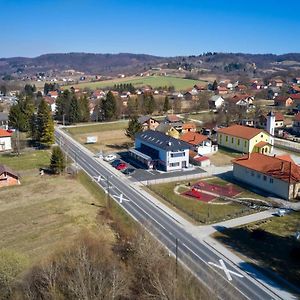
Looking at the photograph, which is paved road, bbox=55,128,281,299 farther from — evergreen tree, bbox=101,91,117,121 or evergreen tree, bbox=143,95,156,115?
evergreen tree, bbox=143,95,156,115

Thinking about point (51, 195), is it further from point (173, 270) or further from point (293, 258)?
point (293, 258)

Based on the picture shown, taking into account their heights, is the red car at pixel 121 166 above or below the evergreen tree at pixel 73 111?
below

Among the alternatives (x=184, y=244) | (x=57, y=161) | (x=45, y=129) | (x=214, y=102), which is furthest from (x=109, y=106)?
(x=184, y=244)

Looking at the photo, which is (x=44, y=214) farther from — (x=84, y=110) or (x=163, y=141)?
(x=84, y=110)

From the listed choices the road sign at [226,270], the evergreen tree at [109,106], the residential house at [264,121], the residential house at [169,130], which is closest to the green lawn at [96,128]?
the evergreen tree at [109,106]

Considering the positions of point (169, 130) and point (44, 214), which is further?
point (169, 130)

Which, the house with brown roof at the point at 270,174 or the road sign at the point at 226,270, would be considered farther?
the house with brown roof at the point at 270,174

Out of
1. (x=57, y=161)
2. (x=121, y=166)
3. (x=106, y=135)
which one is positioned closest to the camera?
(x=57, y=161)

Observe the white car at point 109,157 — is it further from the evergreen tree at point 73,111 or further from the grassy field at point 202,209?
the evergreen tree at point 73,111
